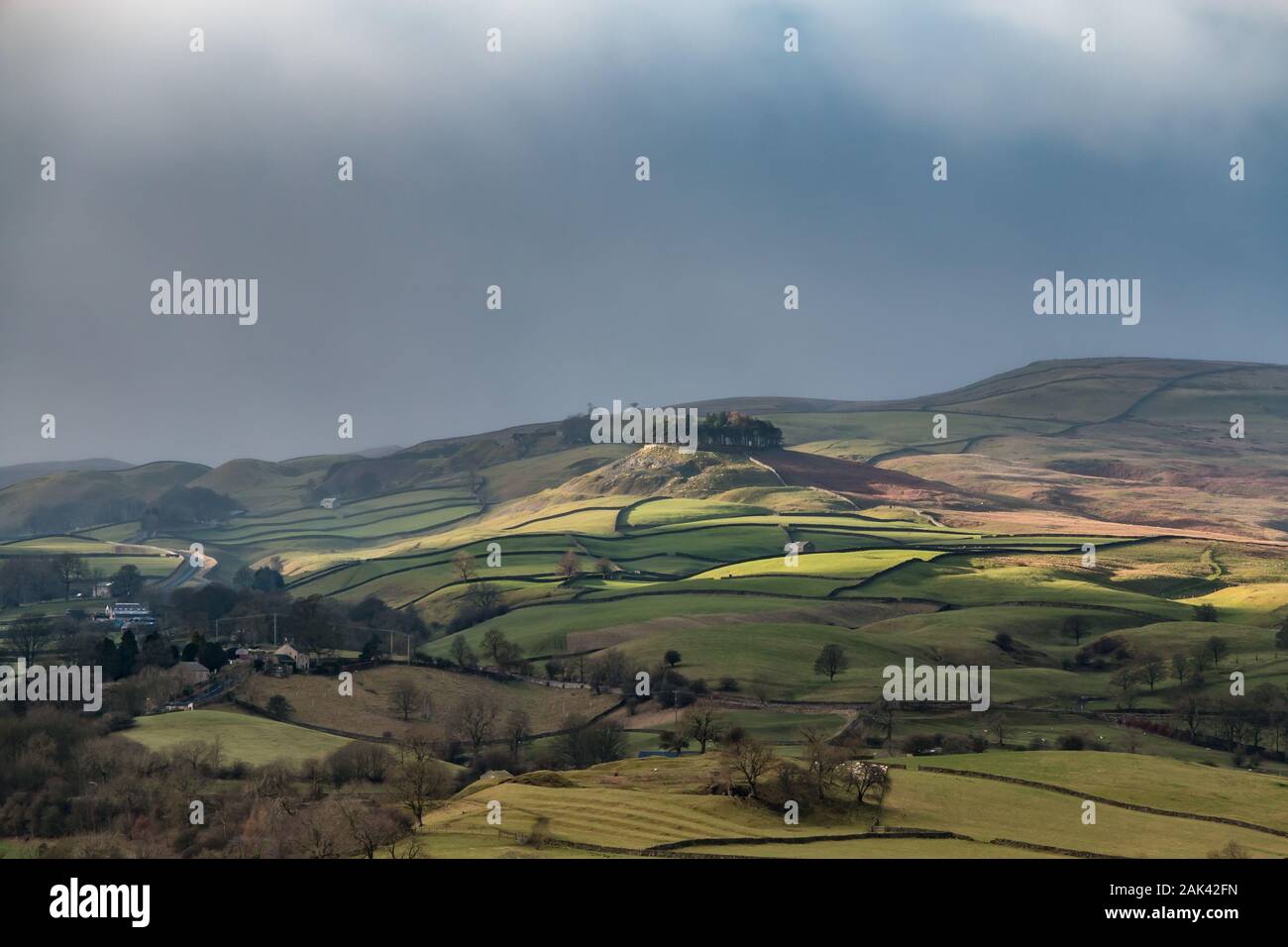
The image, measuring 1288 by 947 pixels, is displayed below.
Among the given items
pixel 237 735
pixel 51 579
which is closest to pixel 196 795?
pixel 237 735

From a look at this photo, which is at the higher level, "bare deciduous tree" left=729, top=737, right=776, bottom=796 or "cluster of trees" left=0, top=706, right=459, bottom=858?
"bare deciduous tree" left=729, top=737, right=776, bottom=796

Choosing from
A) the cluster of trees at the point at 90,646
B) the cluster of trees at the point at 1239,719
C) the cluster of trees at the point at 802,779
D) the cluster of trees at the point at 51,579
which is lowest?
the cluster of trees at the point at 1239,719

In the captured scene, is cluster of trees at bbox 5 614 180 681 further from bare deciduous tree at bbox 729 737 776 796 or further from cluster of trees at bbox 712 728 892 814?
cluster of trees at bbox 712 728 892 814

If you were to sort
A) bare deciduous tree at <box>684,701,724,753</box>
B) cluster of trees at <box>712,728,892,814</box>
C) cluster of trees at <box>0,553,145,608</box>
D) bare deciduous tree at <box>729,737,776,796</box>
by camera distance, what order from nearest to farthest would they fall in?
cluster of trees at <box>712,728,892,814</box>
bare deciduous tree at <box>729,737,776,796</box>
bare deciduous tree at <box>684,701,724,753</box>
cluster of trees at <box>0,553,145,608</box>

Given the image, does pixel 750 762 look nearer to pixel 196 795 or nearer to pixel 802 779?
pixel 802 779

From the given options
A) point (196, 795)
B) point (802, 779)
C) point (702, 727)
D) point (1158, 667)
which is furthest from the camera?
point (1158, 667)

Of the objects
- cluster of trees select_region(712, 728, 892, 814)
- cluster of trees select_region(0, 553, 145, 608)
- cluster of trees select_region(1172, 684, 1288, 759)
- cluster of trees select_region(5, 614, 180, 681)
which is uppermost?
cluster of trees select_region(0, 553, 145, 608)

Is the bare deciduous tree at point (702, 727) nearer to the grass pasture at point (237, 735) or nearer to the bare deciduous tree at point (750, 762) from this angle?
the bare deciduous tree at point (750, 762)

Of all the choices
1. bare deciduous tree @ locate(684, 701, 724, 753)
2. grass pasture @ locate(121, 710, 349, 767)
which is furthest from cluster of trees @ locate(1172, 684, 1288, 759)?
grass pasture @ locate(121, 710, 349, 767)

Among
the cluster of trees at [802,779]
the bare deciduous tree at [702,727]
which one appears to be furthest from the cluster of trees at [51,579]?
the cluster of trees at [802,779]
